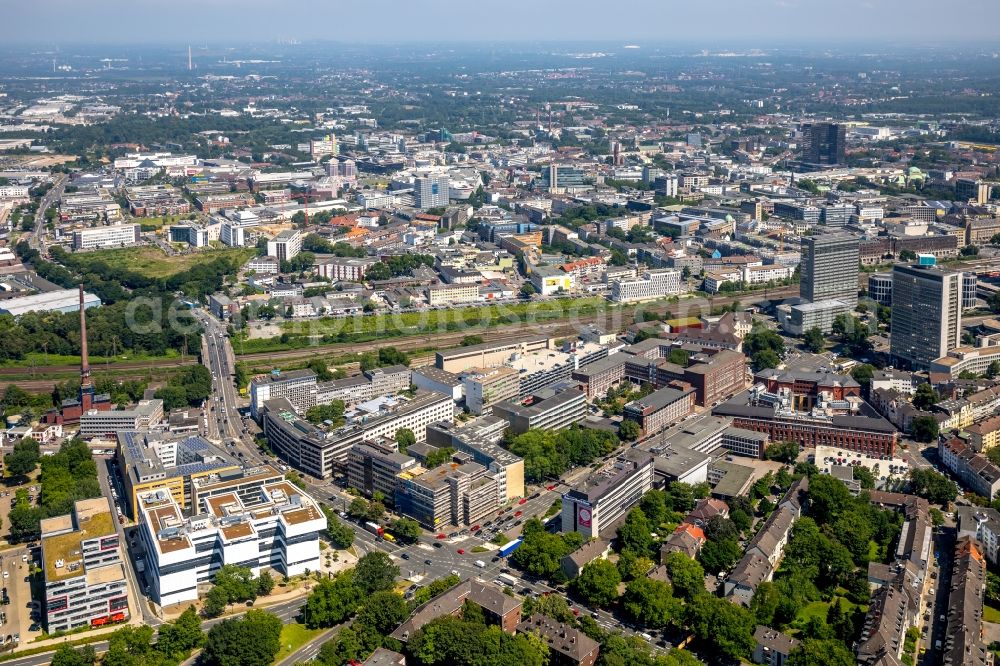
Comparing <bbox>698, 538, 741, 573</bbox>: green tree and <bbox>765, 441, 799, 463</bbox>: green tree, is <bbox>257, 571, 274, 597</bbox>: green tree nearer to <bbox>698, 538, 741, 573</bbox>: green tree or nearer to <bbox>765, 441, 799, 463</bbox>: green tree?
<bbox>698, 538, 741, 573</bbox>: green tree

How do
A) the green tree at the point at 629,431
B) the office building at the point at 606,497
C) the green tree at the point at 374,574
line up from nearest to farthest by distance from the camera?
the green tree at the point at 374,574
the office building at the point at 606,497
the green tree at the point at 629,431

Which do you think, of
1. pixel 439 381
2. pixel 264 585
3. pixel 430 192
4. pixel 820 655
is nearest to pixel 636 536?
→ pixel 820 655

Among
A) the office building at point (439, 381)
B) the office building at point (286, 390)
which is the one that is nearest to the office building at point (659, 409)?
the office building at point (439, 381)

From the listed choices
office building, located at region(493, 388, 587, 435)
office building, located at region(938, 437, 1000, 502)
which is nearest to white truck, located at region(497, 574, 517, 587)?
office building, located at region(493, 388, 587, 435)

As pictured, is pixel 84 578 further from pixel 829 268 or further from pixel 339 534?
pixel 829 268

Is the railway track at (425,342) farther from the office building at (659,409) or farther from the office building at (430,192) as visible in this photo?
the office building at (430,192)

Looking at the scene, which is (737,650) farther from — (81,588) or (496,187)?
(496,187)
